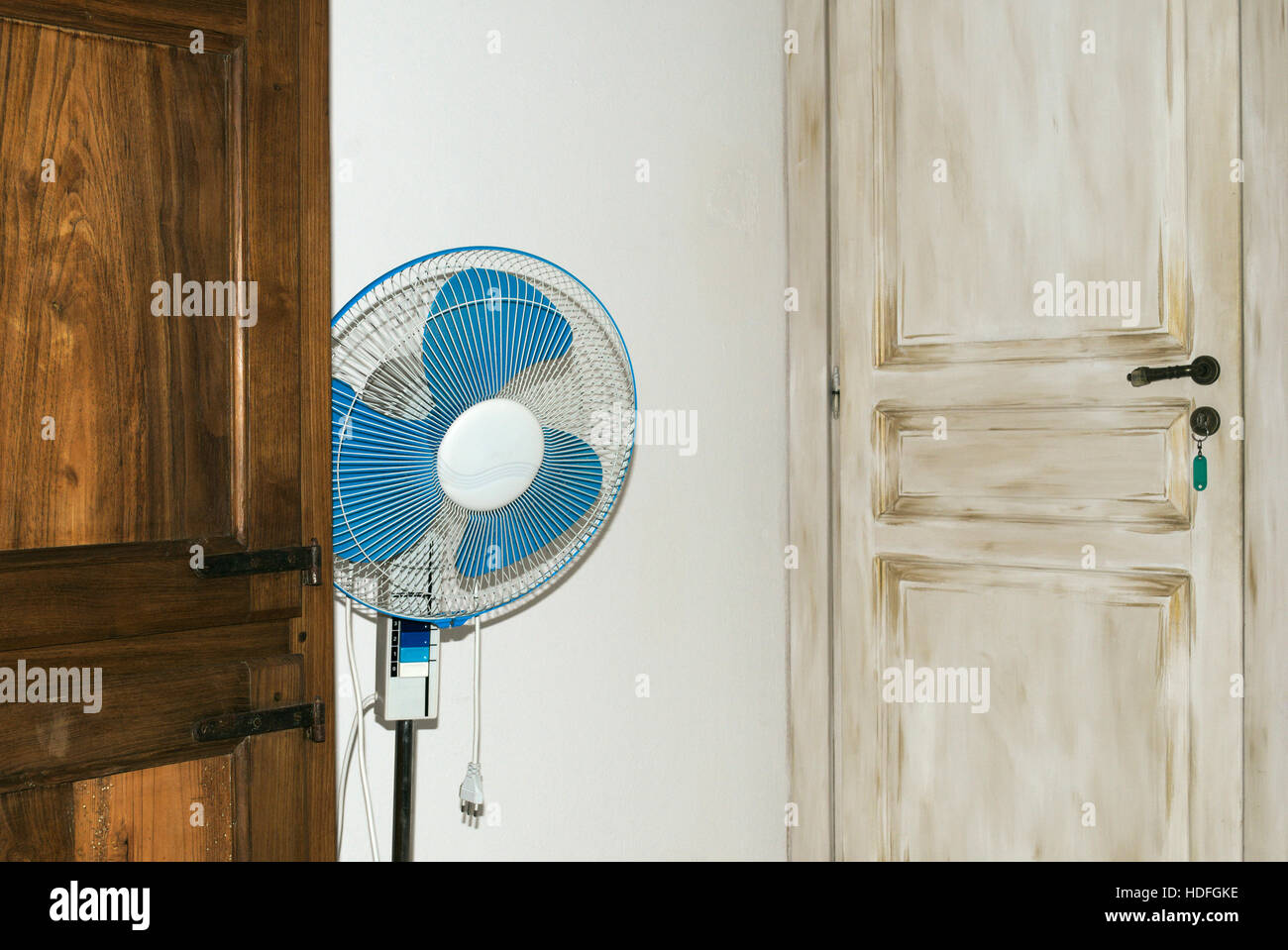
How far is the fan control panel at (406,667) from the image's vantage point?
4.46 feet

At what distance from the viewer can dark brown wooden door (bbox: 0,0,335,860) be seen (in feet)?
3.40

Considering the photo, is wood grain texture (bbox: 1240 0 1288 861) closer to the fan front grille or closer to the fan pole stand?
the fan front grille

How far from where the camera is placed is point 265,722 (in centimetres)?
117

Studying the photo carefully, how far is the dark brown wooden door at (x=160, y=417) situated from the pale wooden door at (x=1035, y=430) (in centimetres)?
116

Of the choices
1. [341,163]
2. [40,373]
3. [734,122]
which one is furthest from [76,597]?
[734,122]

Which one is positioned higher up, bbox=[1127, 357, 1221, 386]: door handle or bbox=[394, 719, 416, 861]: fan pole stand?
bbox=[1127, 357, 1221, 386]: door handle

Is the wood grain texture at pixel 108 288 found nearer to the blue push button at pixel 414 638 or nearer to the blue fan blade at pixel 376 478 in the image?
the blue fan blade at pixel 376 478

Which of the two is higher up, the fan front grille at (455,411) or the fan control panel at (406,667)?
the fan front grille at (455,411)

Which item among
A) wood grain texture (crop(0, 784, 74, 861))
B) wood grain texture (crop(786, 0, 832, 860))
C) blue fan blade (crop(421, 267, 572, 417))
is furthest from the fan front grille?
wood grain texture (crop(786, 0, 832, 860))

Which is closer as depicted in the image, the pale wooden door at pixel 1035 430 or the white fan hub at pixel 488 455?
the white fan hub at pixel 488 455

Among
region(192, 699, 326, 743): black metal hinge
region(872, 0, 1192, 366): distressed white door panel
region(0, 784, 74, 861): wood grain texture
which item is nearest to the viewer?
region(0, 784, 74, 861): wood grain texture

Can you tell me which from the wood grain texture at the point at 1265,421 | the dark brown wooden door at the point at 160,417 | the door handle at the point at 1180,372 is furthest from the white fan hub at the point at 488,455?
the wood grain texture at the point at 1265,421

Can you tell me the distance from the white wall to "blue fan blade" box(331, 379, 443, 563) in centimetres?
32

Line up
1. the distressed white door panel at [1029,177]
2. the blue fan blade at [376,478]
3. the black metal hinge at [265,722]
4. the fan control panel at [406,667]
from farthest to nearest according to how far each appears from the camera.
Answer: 1. the distressed white door panel at [1029,177]
2. the fan control panel at [406,667]
3. the blue fan blade at [376,478]
4. the black metal hinge at [265,722]
